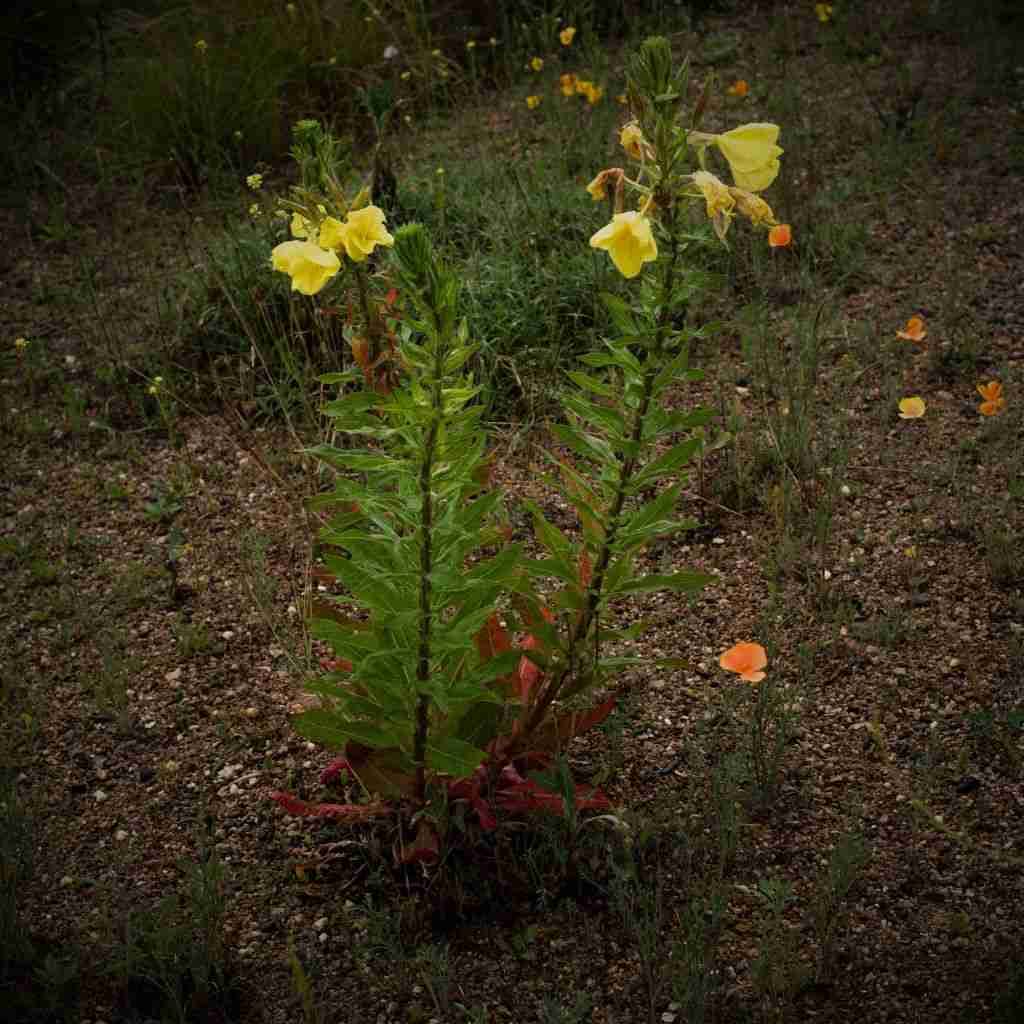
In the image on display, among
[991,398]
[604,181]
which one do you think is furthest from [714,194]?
[991,398]

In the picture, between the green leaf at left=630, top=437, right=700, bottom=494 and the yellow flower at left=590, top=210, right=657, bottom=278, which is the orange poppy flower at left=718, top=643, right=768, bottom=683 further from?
the yellow flower at left=590, top=210, right=657, bottom=278

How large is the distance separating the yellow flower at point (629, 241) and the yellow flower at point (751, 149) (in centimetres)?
17

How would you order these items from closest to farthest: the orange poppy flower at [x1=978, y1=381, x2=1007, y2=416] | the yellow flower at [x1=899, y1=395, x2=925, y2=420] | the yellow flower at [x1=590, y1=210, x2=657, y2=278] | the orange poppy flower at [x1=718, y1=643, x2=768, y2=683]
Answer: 1. the yellow flower at [x1=590, y1=210, x2=657, y2=278]
2. the orange poppy flower at [x1=718, y1=643, x2=768, y2=683]
3. the orange poppy flower at [x1=978, y1=381, x2=1007, y2=416]
4. the yellow flower at [x1=899, y1=395, x2=925, y2=420]

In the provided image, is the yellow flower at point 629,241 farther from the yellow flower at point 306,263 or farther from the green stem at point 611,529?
the yellow flower at point 306,263

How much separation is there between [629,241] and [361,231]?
39cm

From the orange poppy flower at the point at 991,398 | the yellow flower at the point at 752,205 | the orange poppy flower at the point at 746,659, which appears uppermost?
the yellow flower at the point at 752,205

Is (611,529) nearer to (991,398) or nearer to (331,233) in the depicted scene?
(331,233)

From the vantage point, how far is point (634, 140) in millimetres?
1603

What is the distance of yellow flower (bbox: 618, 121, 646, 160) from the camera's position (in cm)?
158

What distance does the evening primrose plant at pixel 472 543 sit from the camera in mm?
1572

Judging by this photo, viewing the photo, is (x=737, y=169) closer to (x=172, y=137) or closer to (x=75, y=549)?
(x=75, y=549)

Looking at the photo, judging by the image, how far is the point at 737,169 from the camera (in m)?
1.59

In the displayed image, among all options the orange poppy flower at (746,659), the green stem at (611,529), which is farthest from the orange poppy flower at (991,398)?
the green stem at (611,529)

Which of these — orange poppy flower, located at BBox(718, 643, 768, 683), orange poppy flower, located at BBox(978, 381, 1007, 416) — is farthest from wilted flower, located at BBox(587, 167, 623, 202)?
orange poppy flower, located at BBox(978, 381, 1007, 416)
